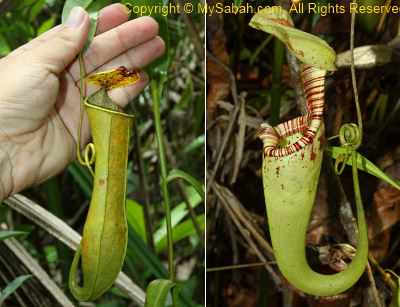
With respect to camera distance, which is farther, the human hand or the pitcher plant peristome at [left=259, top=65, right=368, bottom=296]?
the human hand

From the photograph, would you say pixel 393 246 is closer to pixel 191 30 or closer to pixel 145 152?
pixel 191 30

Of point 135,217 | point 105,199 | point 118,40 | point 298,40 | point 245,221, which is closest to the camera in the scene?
point 298,40

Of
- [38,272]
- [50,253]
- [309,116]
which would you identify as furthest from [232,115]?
[50,253]

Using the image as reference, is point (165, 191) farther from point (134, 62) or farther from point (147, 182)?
point (147, 182)

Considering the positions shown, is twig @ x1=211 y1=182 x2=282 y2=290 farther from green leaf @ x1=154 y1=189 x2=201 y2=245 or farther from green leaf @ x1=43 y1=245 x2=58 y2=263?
green leaf @ x1=43 y1=245 x2=58 y2=263

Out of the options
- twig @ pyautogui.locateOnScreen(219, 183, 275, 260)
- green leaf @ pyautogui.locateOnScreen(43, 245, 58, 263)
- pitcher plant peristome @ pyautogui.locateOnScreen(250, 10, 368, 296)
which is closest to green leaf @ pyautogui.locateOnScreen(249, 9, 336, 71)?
pitcher plant peristome @ pyautogui.locateOnScreen(250, 10, 368, 296)

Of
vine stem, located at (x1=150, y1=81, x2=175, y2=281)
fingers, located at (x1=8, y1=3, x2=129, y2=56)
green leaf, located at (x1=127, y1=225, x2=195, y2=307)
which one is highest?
fingers, located at (x1=8, y1=3, x2=129, y2=56)
